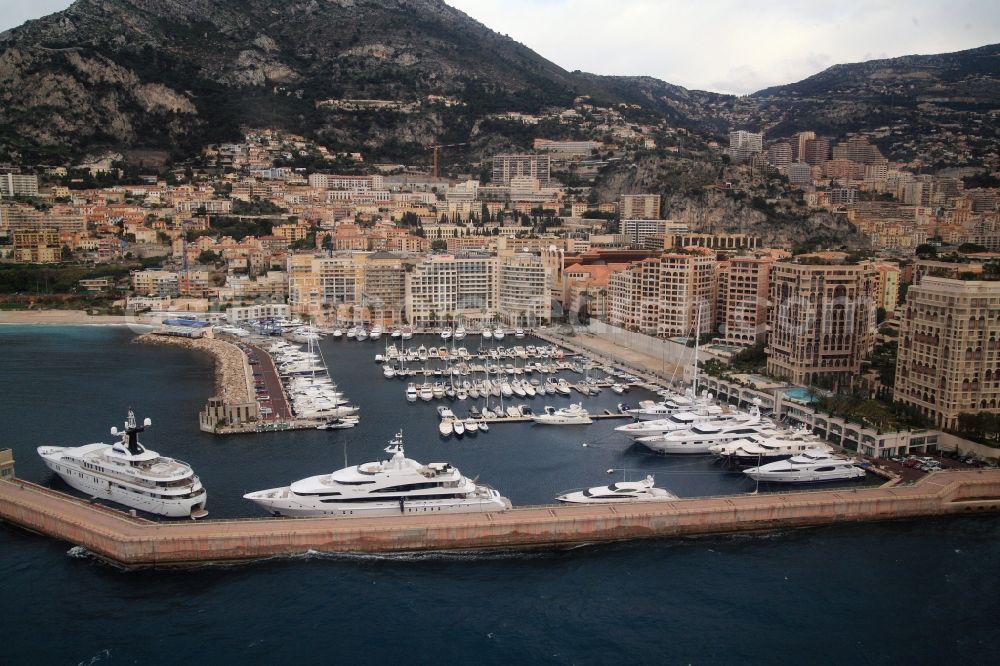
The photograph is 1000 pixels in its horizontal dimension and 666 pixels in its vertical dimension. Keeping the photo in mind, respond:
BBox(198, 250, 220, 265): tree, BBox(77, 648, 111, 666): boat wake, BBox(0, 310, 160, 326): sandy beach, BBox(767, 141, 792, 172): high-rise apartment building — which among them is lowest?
BBox(77, 648, 111, 666): boat wake

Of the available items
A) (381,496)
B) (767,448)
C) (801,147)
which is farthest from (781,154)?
(381,496)

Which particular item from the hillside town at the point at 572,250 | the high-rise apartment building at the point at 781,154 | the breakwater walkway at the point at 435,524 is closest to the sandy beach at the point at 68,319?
the hillside town at the point at 572,250

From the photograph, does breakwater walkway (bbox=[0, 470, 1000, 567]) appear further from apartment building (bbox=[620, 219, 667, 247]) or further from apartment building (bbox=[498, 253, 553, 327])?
apartment building (bbox=[620, 219, 667, 247])

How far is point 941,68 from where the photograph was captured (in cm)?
13900

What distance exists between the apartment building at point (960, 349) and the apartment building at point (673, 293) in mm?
16851

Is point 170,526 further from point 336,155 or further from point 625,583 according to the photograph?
point 336,155

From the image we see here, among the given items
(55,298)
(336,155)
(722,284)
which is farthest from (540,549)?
(336,155)

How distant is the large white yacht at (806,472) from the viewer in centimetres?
2561

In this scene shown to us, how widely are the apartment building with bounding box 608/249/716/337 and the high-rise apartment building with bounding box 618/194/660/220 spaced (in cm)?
3334

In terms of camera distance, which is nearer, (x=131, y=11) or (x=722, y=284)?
(x=722, y=284)

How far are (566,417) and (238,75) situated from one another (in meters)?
87.0

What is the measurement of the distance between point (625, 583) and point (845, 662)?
15.9ft

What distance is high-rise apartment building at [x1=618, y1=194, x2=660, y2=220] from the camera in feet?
269

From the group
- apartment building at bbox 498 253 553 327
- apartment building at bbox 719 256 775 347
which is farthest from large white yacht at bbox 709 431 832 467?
apartment building at bbox 498 253 553 327
